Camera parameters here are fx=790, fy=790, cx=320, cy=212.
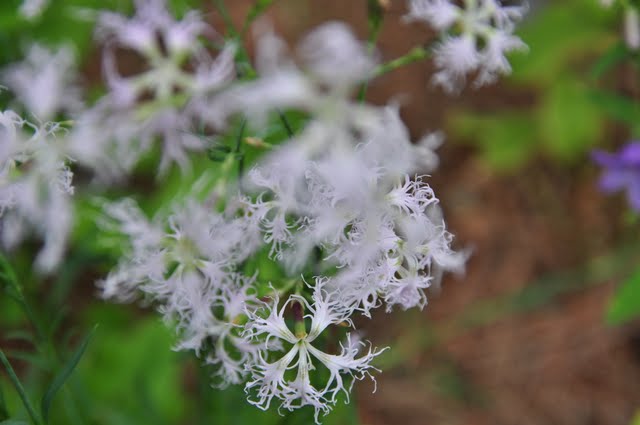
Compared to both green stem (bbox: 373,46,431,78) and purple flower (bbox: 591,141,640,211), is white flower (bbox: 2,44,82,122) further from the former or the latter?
purple flower (bbox: 591,141,640,211)

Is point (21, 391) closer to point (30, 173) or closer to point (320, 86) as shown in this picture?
point (30, 173)

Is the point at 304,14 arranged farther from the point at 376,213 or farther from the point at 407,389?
the point at 376,213

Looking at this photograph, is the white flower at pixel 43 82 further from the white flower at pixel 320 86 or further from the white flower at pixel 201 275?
the white flower at pixel 320 86

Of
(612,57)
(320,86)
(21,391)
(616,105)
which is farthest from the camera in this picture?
(616,105)

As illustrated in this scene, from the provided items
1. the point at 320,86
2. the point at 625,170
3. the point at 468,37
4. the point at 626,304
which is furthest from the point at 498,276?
the point at 320,86

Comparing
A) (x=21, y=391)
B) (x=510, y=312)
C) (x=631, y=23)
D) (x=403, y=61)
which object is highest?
(x=631, y=23)

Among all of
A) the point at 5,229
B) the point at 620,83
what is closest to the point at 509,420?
the point at 620,83

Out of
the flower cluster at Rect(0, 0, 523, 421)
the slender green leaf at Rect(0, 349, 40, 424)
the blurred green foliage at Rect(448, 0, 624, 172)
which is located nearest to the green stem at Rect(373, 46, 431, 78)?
→ the flower cluster at Rect(0, 0, 523, 421)
